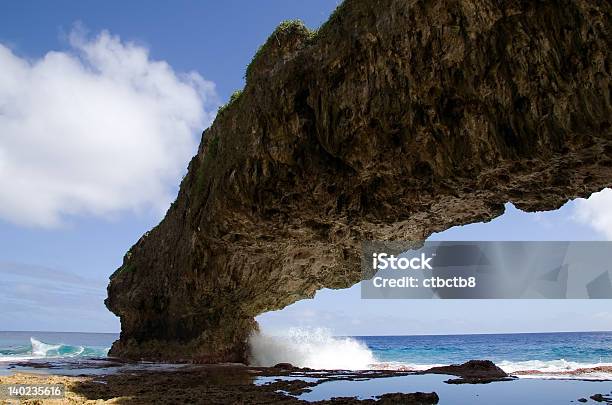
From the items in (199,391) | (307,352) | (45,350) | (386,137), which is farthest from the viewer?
(45,350)

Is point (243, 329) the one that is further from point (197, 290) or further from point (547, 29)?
point (547, 29)

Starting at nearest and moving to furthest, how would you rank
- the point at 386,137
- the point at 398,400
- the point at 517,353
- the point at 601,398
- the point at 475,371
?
the point at 601,398, the point at 398,400, the point at 386,137, the point at 475,371, the point at 517,353

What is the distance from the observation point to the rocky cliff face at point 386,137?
1012 centimetres

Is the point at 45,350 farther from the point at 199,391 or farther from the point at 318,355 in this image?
the point at 199,391

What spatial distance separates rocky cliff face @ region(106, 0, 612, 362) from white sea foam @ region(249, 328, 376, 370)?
4.29 metres

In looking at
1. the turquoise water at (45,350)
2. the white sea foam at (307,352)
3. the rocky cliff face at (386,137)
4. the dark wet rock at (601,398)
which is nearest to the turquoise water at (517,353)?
the white sea foam at (307,352)

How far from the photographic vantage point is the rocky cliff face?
33.2 feet

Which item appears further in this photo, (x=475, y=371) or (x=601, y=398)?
(x=475, y=371)

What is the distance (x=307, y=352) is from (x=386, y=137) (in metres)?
20.8

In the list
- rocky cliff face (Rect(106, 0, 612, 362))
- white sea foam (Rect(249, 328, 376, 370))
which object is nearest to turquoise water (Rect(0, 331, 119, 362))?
white sea foam (Rect(249, 328, 376, 370))

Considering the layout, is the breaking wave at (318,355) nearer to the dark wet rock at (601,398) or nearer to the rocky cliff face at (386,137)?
the rocky cliff face at (386,137)

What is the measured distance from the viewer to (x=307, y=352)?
30.9m

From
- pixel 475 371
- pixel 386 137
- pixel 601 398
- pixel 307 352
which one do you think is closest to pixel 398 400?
pixel 601 398

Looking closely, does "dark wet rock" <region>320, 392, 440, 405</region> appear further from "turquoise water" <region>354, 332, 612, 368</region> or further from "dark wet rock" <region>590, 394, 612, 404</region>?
"turquoise water" <region>354, 332, 612, 368</region>
